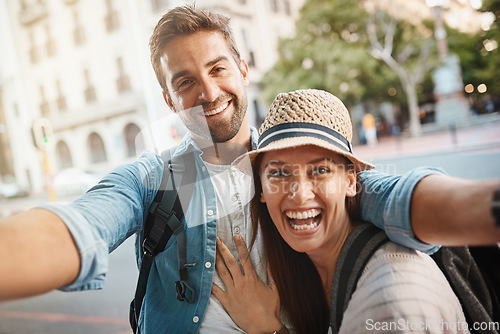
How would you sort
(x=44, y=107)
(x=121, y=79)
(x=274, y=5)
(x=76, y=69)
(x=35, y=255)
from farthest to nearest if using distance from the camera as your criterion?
(x=44, y=107), (x=121, y=79), (x=76, y=69), (x=274, y=5), (x=35, y=255)

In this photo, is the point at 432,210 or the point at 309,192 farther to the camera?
the point at 309,192

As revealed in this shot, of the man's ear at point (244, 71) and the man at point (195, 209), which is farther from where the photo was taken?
the man's ear at point (244, 71)

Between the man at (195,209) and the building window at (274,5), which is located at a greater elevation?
the building window at (274,5)

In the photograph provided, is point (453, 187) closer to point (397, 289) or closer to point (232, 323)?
point (397, 289)

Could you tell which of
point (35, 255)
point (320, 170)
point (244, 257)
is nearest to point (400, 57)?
point (320, 170)

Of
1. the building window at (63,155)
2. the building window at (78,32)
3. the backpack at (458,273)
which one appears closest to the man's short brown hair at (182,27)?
the backpack at (458,273)

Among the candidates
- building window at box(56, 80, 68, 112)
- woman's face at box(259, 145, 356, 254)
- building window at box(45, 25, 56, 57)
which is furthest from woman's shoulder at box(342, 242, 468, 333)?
building window at box(56, 80, 68, 112)

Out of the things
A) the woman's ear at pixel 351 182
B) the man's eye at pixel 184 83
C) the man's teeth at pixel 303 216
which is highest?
the man's eye at pixel 184 83

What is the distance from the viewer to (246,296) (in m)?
1.07

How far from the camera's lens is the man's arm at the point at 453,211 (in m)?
0.63

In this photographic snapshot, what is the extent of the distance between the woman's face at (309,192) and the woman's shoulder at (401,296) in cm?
17

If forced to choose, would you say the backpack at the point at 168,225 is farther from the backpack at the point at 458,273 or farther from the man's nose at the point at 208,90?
the backpack at the point at 458,273

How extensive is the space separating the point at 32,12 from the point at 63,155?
9.80 feet

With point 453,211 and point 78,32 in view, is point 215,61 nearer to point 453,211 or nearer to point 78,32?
point 453,211
